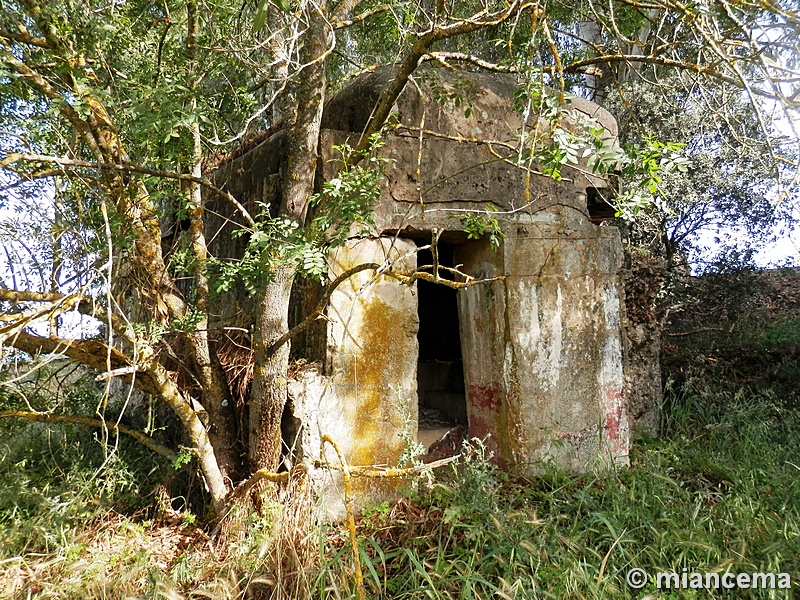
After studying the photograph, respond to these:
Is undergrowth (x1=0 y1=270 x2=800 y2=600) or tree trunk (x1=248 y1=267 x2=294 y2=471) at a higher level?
tree trunk (x1=248 y1=267 x2=294 y2=471)

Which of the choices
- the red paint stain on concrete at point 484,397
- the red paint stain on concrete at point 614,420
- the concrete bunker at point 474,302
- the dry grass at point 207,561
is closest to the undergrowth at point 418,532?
the dry grass at point 207,561

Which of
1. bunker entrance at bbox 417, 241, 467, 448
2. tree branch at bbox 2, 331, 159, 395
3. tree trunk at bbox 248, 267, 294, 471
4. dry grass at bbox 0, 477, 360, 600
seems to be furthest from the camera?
bunker entrance at bbox 417, 241, 467, 448

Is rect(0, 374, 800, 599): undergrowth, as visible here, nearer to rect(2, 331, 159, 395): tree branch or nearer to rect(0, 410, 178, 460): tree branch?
rect(0, 410, 178, 460): tree branch

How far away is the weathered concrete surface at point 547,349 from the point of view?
3.75 meters

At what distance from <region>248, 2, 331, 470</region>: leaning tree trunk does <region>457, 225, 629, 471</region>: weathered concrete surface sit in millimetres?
1284

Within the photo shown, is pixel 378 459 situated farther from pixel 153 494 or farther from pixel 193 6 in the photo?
pixel 193 6

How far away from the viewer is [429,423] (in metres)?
5.19

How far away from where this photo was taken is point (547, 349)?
3.82 metres

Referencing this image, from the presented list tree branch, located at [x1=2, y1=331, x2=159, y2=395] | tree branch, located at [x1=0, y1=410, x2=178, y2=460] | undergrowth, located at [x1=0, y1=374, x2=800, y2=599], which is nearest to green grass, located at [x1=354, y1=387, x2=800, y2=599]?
undergrowth, located at [x1=0, y1=374, x2=800, y2=599]

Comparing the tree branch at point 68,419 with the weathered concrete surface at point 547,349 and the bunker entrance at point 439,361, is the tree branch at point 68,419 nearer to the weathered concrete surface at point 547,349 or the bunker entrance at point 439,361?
the weathered concrete surface at point 547,349

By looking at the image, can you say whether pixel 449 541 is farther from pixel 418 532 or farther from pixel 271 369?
pixel 271 369

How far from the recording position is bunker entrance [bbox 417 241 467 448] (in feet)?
18.5

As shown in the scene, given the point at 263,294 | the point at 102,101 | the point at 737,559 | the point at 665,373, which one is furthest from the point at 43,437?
the point at 665,373

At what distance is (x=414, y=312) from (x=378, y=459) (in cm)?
87
